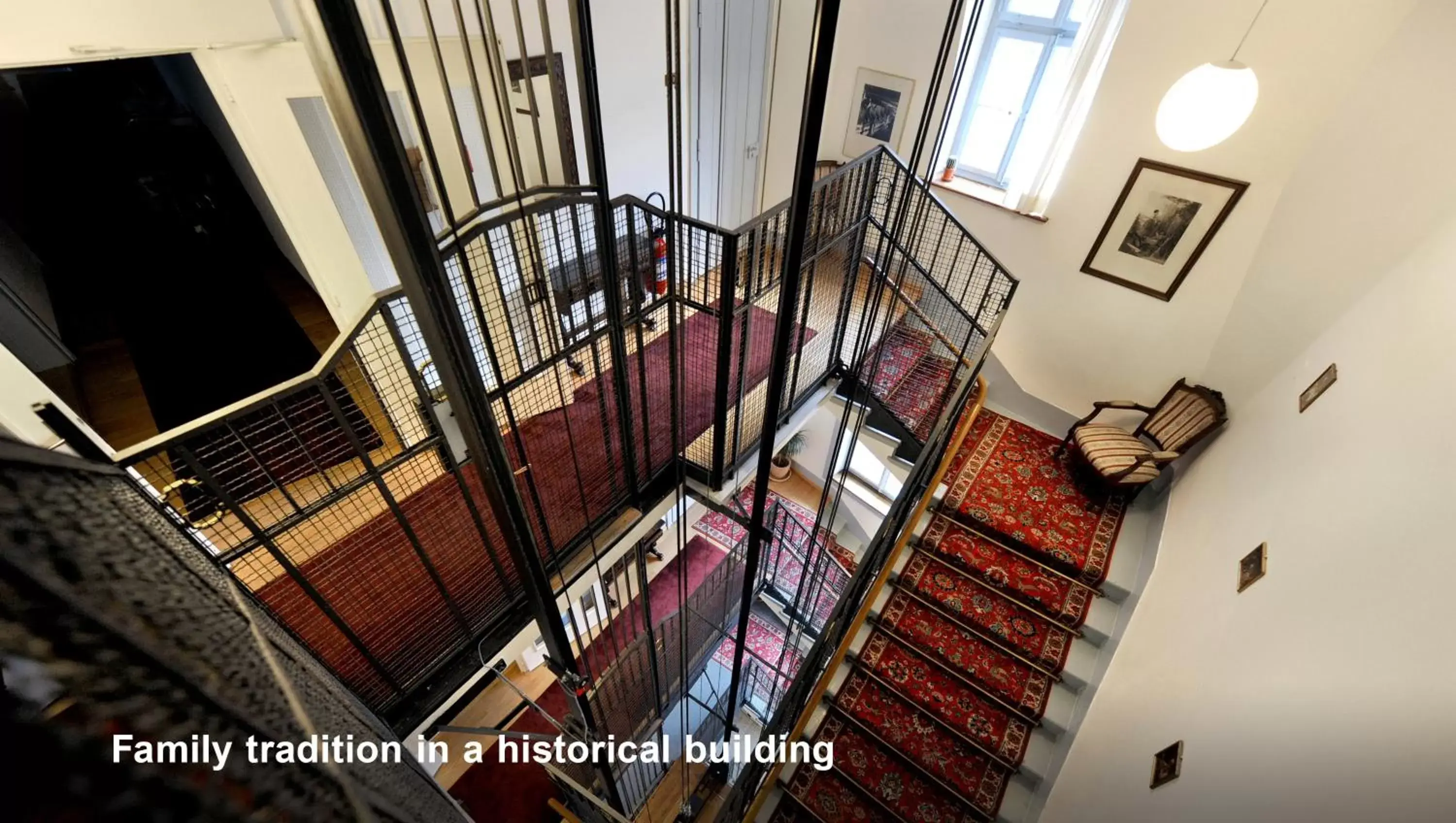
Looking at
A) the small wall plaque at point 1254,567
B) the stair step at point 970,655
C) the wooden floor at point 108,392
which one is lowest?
the stair step at point 970,655

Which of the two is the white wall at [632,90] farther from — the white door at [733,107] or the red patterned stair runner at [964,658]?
the red patterned stair runner at [964,658]

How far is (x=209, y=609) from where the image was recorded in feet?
1.32

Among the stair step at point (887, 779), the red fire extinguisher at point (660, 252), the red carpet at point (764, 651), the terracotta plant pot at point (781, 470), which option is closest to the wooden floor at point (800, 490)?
the terracotta plant pot at point (781, 470)

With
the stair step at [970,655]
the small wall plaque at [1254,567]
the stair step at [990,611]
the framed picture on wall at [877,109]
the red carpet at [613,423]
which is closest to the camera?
the small wall plaque at [1254,567]

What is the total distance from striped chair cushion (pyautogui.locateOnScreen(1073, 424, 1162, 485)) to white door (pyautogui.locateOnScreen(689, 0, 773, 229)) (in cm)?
297

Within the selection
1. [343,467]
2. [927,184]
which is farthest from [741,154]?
[343,467]

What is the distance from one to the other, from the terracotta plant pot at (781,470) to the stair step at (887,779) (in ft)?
11.8

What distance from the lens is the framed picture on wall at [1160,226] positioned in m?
3.51

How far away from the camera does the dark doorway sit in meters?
3.76

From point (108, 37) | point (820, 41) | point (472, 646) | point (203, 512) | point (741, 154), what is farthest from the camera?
point (741, 154)

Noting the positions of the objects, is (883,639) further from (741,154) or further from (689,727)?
(741,154)

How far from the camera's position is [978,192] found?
4.54m

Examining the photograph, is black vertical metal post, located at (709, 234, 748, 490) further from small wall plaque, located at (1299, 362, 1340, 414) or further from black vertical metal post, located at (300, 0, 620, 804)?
small wall plaque, located at (1299, 362, 1340, 414)

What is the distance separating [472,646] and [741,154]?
4402 mm
